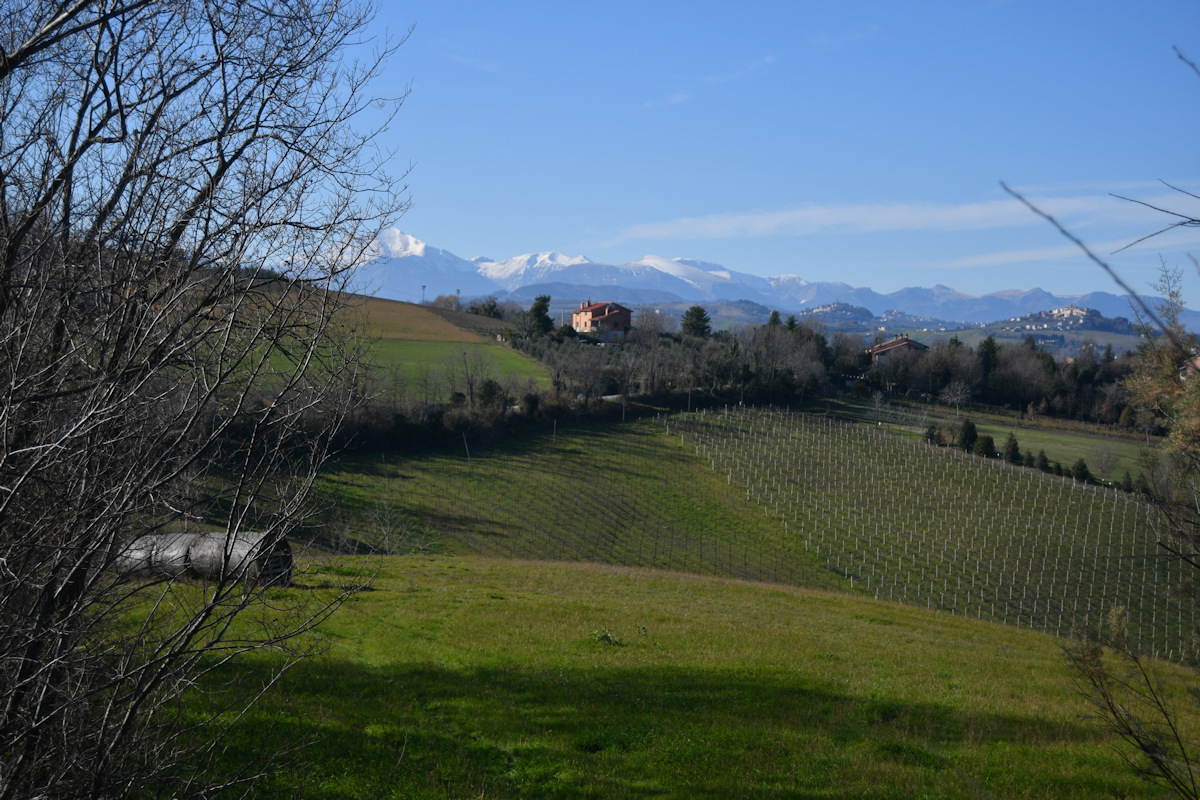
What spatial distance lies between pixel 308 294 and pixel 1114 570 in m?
45.0

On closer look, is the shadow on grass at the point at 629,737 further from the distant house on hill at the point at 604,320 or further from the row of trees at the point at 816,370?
the distant house on hill at the point at 604,320

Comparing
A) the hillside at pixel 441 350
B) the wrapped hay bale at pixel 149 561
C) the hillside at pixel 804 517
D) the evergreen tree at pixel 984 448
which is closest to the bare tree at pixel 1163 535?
the wrapped hay bale at pixel 149 561

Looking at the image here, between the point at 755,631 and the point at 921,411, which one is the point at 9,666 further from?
the point at 921,411

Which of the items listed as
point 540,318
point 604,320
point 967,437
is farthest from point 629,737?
point 604,320

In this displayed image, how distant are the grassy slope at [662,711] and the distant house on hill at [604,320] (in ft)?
253

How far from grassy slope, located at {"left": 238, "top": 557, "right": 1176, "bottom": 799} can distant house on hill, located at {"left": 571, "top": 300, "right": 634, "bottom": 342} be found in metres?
77.0

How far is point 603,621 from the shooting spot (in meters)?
13.8

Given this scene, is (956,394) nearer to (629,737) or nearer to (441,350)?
(441,350)

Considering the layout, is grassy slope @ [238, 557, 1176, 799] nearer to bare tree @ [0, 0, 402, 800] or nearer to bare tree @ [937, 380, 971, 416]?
bare tree @ [0, 0, 402, 800]

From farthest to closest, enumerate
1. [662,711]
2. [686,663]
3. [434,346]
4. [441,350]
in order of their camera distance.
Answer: [434,346] → [441,350] → [686,663] → [662,711]

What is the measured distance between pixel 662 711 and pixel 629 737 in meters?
0.97

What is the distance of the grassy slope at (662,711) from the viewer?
672 centimetres

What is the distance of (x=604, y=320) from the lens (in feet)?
330

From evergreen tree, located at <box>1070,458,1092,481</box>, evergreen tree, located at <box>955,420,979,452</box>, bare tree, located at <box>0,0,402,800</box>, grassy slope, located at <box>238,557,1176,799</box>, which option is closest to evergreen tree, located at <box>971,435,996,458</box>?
evergreen tree, located at <box>955,420,979,452</box>
